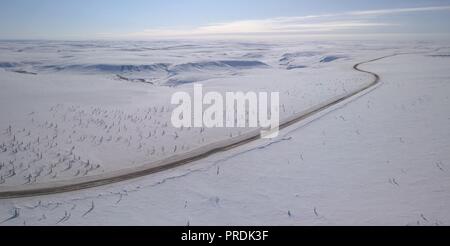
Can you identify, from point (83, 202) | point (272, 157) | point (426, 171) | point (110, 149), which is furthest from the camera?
point (110, 149)

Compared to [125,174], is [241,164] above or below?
above

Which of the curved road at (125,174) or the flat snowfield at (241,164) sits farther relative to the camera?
the curved road at (125,174)

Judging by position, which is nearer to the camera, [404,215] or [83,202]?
[404,215]

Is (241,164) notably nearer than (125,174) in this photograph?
No

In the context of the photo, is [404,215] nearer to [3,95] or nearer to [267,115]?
[267,115]

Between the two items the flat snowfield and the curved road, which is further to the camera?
the curved road
